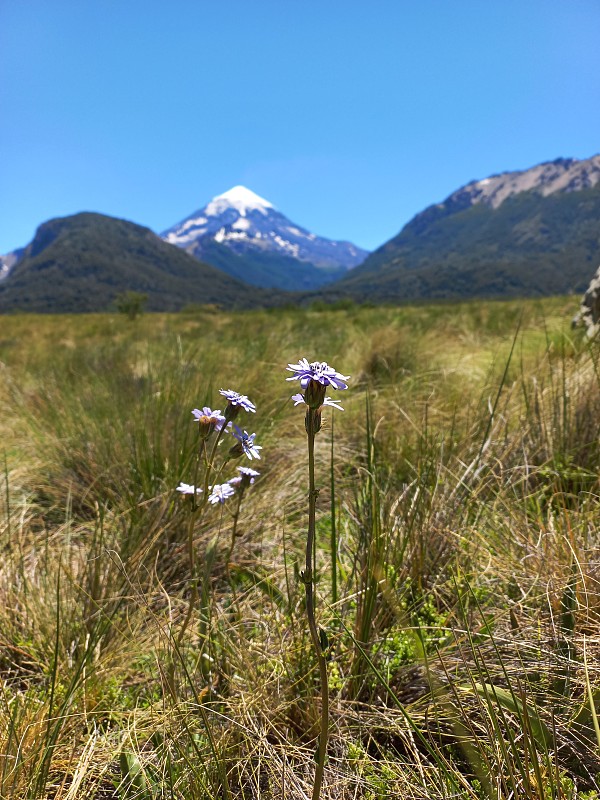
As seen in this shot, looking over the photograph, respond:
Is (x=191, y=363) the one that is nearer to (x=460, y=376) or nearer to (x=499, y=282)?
(x=460, y=376)

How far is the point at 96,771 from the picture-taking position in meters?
1.02

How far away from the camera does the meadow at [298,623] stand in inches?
36.0

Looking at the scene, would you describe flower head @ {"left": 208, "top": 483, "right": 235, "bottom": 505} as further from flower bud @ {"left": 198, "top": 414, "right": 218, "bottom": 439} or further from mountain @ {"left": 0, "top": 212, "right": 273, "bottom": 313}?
mountain @ {"left": 0, "top": 212, "right": 273, "bottom": 313}

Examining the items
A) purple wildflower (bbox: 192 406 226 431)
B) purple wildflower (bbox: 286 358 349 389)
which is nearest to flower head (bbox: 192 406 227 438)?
purple wildflower (bbox: 192 406 226 431)

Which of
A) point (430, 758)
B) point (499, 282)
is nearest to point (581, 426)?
point (430, 758)

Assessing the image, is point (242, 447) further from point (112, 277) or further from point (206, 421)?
point (112, 277)

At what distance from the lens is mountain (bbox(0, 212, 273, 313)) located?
119 meters

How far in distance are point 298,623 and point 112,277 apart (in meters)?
158

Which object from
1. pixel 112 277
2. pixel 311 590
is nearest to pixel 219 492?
pixel 311 590

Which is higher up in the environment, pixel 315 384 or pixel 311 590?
pixel 315 384

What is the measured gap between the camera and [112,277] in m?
141

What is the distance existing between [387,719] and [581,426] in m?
Result: 1.75

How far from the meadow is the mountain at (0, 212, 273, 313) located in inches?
4188

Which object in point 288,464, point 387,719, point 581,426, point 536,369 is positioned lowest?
point 387,719
